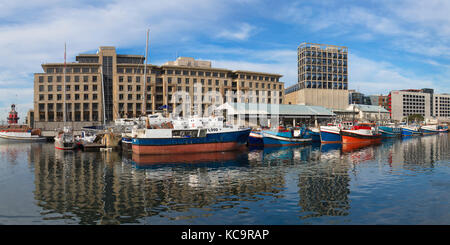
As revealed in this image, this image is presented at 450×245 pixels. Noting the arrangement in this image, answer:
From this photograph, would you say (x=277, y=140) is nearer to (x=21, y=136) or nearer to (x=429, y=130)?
(x=21, y=136)

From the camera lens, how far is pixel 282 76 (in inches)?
5930

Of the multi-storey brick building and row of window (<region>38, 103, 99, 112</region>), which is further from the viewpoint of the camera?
row of window (<region>38, 103, 99, 112</region>)

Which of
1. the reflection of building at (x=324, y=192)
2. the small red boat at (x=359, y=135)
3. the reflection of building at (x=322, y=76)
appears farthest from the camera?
the reflection of building at (x=322, y=76)

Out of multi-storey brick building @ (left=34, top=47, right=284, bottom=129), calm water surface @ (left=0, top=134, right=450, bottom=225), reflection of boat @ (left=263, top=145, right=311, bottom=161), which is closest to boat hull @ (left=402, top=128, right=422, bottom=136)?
multi-storey brick building @ (left=34, top=47, right=284, bottom=129)

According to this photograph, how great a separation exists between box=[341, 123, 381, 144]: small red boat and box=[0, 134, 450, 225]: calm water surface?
38.2m

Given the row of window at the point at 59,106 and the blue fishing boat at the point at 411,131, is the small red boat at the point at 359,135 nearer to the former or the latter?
the blue fishing boat at the point at 411,131

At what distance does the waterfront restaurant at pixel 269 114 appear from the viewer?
109 m

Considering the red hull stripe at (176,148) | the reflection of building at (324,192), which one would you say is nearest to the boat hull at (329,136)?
the red hull stripe at (176,148)

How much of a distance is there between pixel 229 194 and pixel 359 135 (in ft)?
211

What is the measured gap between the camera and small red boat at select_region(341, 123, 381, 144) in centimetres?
7738

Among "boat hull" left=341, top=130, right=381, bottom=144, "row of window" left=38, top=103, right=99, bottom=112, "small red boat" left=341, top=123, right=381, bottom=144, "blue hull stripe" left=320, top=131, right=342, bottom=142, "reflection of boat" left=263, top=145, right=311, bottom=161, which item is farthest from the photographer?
"row of window" left=38, top=103, right=99, bottom=112

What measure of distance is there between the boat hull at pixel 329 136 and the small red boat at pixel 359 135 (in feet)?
10.2

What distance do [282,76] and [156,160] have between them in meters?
115

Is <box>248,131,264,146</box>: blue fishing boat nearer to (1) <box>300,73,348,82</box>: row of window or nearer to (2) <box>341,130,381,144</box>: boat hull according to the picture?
(2) <box>341,130,381,144</box>: boat hull
